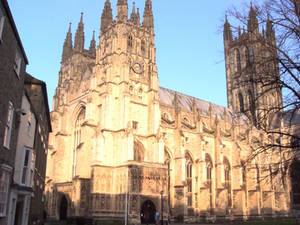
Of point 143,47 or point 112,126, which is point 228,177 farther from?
point 143,47

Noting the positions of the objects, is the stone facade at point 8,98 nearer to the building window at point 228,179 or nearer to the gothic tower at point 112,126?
the gothic tower at point 112,126

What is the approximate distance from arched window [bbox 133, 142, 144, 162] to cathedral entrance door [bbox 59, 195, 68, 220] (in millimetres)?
11035

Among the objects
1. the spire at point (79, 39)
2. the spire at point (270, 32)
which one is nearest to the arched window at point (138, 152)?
the spire at point (79, 39)

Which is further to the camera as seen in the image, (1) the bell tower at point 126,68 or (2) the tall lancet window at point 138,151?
(1) the bell tower at point 126,68

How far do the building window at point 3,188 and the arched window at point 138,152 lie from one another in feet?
81.5

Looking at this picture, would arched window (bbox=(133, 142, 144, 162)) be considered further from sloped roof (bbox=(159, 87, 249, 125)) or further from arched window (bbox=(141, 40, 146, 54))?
arched window (bbox=(141, 40, 146, 54))

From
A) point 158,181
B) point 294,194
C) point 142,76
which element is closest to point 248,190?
point 294,194

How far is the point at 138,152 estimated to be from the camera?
3781cm

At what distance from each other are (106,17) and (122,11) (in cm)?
396

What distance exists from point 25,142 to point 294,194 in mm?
54049

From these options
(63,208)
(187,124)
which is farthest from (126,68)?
(63,208)

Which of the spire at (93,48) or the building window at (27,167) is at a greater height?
the spire at (93,48)

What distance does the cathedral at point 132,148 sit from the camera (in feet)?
114

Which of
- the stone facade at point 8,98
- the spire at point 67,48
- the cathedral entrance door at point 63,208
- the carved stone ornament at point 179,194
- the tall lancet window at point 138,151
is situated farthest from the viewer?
the spire at point 67,48
